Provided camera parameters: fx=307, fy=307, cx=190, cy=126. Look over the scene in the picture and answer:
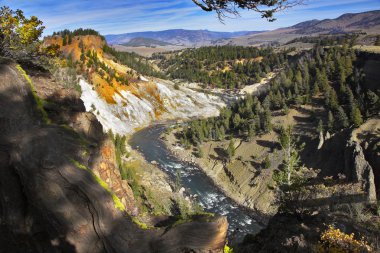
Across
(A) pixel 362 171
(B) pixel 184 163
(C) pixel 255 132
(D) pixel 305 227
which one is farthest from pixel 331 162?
(D) pixel 305 227

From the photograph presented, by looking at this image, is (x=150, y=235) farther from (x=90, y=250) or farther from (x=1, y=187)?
(x=1, y=187)

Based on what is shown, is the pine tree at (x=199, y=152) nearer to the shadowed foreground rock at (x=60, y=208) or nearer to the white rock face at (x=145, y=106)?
the white rock face at (x=145, y=106)

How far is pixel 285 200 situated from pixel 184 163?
44.7m

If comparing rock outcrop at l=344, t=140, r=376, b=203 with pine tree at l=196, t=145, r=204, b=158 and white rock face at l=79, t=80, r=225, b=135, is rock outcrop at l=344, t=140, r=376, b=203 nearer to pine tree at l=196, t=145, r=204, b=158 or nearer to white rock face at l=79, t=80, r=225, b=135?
pine tree at l=196, t=145, r=204, b=158

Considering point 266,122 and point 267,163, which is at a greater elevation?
point 266,122

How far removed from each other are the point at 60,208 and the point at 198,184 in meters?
48.7

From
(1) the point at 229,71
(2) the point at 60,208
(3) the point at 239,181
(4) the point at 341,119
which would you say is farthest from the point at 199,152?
(1) the point at 229,71

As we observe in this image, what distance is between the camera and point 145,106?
100312 millimetres

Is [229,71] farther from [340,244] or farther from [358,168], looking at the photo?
[340,244]

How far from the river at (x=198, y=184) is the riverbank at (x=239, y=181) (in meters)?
1.19

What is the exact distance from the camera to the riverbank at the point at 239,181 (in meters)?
47.8

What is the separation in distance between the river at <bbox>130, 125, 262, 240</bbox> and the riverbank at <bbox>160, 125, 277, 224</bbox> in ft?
3.89

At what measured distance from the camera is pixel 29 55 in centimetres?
1706

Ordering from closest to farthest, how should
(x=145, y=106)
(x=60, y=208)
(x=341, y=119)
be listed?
(x=60, y=208) → (x=341, y=119) → (x=145, y=106)
